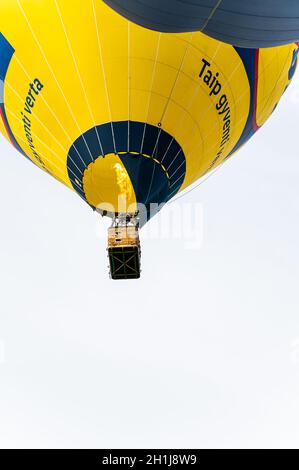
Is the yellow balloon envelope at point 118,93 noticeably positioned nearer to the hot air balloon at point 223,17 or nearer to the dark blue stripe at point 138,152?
the dark blue stripe at point 138,152

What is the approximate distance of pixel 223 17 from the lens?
4.84 meters

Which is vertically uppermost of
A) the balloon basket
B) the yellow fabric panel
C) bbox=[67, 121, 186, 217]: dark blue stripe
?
bbox=[67, 121, 186, 217]: dark blue stripe

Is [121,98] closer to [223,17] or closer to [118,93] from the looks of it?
[118,93]

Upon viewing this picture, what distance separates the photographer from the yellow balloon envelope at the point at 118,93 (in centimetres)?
1005

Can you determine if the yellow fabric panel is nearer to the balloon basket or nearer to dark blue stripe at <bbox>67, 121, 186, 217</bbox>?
dark blue stripe at <bbox>67, 121, 186, 217</bbox>

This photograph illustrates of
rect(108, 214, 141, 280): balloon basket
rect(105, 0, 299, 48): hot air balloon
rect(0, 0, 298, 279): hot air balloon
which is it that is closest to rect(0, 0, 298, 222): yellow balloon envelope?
rect(0, 0, 298, 279): hot air balloon

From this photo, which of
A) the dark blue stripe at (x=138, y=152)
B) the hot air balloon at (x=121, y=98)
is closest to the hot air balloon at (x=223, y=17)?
the hot air balloon at (x=121, y=98)

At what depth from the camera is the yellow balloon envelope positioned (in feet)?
33.0

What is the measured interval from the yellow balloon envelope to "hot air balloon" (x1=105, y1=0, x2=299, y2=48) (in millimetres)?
4962

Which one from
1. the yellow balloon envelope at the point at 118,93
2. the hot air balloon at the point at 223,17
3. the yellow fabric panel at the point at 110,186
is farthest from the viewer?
the yellow fabric panel at the point at 110,186

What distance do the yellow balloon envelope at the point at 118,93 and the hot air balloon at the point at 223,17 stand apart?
4962mm

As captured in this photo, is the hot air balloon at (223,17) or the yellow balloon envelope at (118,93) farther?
the yellow balloon envelope at (118,93)

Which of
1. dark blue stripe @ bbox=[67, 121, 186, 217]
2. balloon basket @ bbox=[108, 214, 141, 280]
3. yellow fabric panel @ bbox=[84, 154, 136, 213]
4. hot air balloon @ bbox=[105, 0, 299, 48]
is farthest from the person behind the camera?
balloon basket @ bbox=[108, 214, 141, 280]

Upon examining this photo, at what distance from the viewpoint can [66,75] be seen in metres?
10.4
